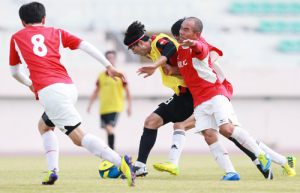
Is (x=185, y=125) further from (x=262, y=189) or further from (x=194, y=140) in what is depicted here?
(x=194, y=140)

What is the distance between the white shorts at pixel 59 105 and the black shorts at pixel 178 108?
1531mm

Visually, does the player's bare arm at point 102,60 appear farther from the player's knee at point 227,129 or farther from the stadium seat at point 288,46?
the stadium seat at point 288,46

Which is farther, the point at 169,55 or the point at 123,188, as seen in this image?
the point at 169,55

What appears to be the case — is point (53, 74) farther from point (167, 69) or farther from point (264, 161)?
point (264, 161)

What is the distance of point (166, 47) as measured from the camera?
4.66 metres

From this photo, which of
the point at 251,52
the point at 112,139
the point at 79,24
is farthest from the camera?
the point at 251,52

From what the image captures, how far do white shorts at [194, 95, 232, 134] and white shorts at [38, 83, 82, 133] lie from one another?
132 centimetres

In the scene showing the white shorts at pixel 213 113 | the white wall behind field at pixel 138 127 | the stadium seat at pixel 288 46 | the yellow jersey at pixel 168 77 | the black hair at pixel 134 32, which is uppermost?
the stadium seat at pixel 288 46

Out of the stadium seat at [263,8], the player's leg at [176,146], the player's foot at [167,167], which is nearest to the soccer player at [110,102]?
the player's leg at [176,146]

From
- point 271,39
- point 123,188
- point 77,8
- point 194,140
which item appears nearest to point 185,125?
point 123,188

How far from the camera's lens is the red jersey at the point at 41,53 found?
3856 millimetres

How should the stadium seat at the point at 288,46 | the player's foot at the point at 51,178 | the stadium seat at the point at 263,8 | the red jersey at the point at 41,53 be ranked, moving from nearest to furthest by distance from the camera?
the red jersey at the point at 41,53
the player's foot at the point at 51,178
the stadium seat at the point at 288,46
the stadium seat at the point at 263,8

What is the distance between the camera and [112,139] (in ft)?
29.7

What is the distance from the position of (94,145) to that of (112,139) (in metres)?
5.32
